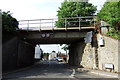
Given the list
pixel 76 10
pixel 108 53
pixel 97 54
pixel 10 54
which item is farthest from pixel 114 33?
pixel 76 10

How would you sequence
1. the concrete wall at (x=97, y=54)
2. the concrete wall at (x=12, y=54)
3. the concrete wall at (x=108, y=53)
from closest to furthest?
the concrete wall at (x=108, y=53)
the concrete wall at (x=97, y=54)
the concrete wall at (x=12, y=54)

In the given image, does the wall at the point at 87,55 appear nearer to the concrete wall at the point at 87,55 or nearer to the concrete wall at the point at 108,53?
the concrete wall at the point at 87,55

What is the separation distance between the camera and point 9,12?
21.7m

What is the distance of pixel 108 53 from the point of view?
18.6 m

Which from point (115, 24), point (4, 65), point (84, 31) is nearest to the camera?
point (4, 65)

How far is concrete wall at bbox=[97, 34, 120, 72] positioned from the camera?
17.5 m

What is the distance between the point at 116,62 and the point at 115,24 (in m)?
4.92

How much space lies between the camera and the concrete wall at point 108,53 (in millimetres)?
17500

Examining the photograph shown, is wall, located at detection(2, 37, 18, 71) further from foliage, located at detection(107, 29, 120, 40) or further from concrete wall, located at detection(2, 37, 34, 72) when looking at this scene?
foliage, located at detection(107, 29, 120, 40)

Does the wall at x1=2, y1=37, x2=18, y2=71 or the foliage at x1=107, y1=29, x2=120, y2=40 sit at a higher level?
the foliage at x1=107, y1=29, x2=120, y2=40

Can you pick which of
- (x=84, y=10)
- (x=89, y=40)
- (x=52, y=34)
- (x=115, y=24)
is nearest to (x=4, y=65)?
(x=52, y=34)

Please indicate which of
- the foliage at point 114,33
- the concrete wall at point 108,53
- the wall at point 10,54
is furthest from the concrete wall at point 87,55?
the wall at point 10,54

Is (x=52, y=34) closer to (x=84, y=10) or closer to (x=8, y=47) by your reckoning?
(x=8, y=47)

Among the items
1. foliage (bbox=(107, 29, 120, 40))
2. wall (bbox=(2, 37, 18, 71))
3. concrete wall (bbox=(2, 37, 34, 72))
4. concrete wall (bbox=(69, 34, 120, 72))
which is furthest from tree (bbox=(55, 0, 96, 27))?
foliage (bbox=(107, 29, 120, 40))
